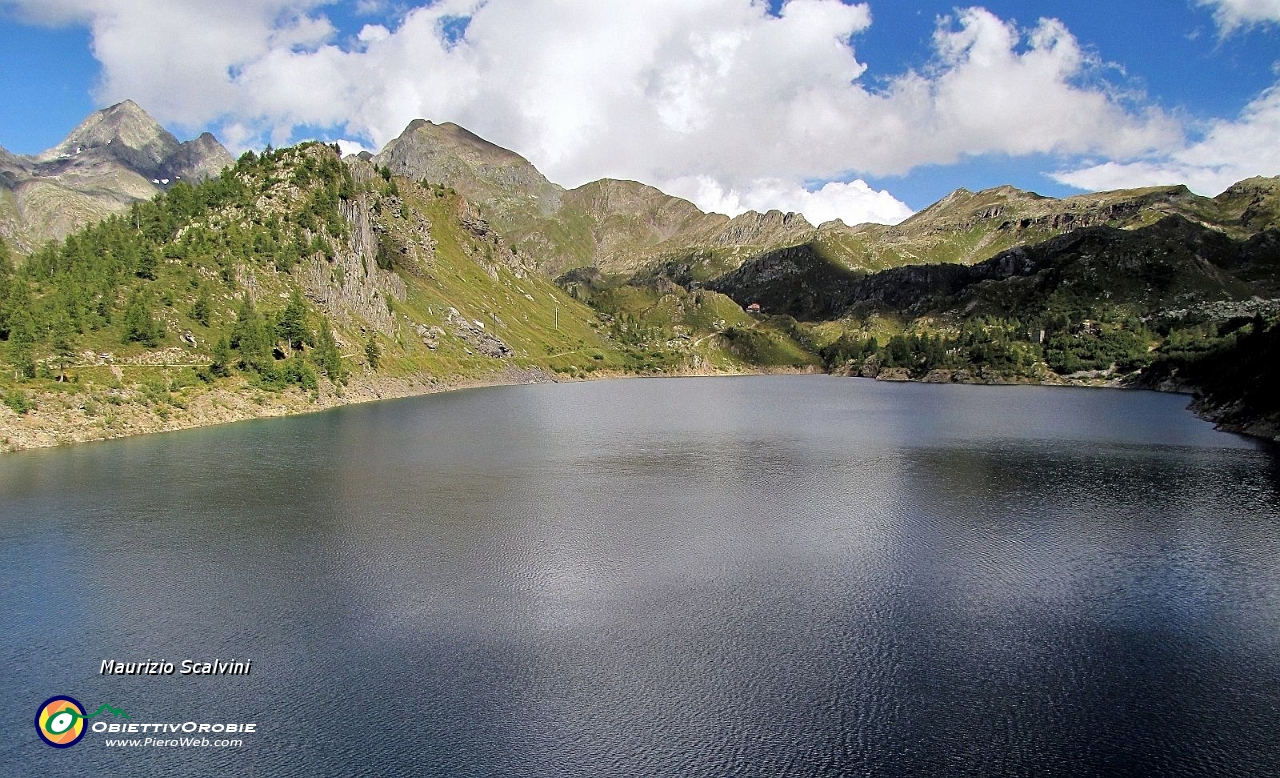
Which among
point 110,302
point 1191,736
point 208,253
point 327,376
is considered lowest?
point 1191,736

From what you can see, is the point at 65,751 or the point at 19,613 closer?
the point at 65,751

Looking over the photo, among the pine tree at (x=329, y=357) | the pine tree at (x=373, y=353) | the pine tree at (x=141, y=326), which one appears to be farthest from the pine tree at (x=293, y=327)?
the pine tree at (x=141, y=326)

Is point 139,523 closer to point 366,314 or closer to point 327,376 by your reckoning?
point 327,376

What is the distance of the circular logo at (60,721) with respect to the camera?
2163 cm

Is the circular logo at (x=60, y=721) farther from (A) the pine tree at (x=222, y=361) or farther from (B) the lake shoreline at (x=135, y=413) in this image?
(A) the pine tree at (x=222, y=361)

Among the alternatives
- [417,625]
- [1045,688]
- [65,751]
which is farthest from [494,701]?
[1045,688]

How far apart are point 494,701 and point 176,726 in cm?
999

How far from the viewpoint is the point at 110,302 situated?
4154 inches

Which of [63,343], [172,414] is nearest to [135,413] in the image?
[172,414]

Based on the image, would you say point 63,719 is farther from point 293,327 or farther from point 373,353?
point 373,353

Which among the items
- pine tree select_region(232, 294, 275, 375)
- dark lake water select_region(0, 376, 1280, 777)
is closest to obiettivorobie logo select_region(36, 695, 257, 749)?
dark lake water select_region(0, 376, 1280, 777)

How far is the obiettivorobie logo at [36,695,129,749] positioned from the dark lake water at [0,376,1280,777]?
0.38 m

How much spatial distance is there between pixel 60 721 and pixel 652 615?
68.1 ft

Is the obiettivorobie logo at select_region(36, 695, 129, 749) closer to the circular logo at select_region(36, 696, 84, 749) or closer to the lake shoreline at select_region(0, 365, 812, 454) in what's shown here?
the circular logo at select_region(36, 696, 84, 749)
